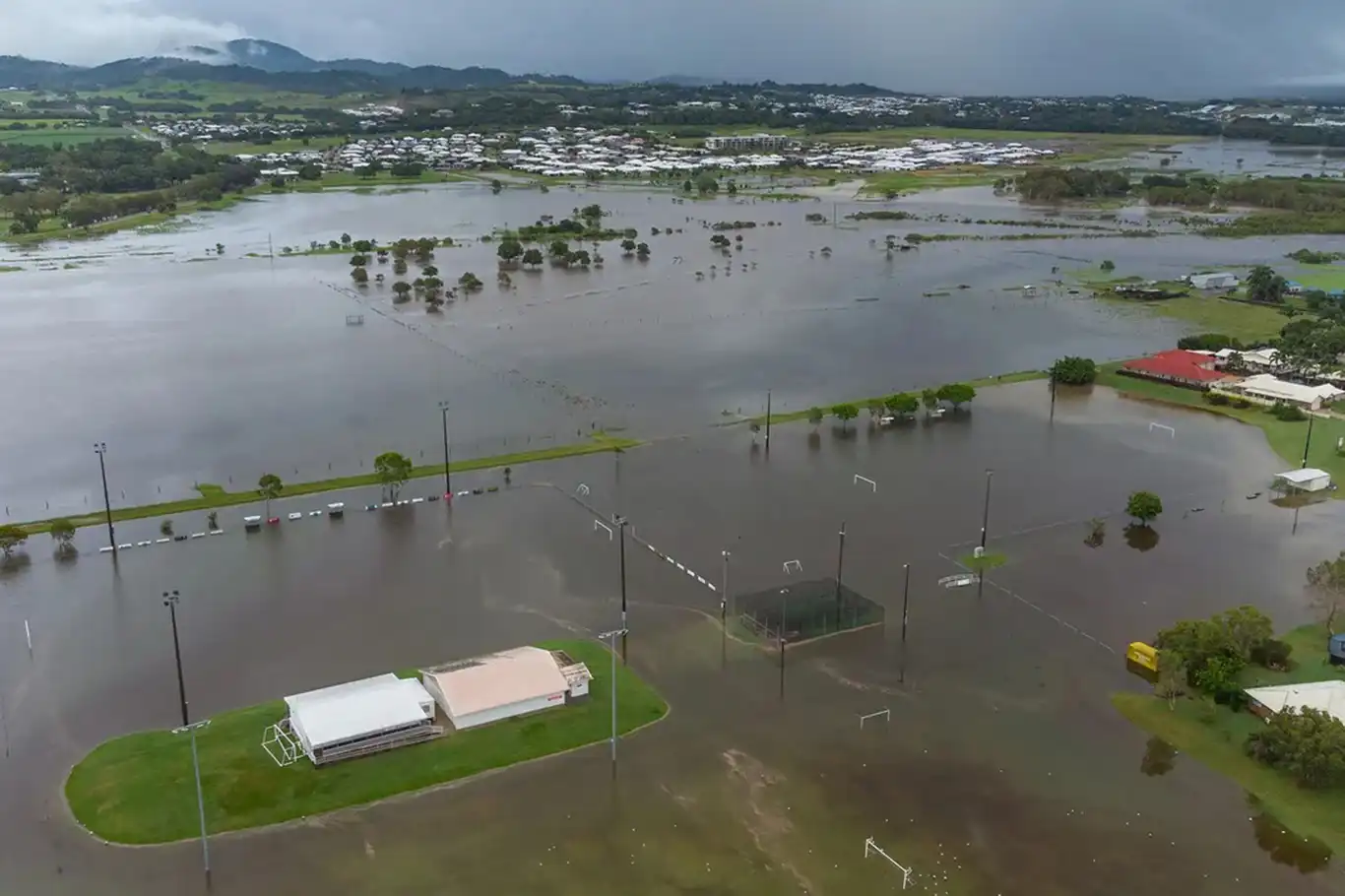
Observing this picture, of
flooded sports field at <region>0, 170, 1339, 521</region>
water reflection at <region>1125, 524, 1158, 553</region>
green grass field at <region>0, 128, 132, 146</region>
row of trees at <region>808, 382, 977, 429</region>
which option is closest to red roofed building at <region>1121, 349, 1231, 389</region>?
flooded sports field at <region>0, 170, 1339, 521</region>

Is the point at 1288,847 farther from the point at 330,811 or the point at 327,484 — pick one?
the point at 327,484

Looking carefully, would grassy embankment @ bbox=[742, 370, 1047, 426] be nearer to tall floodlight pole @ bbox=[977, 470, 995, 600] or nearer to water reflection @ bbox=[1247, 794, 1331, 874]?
tall floodlight pole @ bbox=[977, 470, 995, 600]

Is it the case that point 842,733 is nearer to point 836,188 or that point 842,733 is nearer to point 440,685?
point 440,685

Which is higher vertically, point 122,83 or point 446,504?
point 122,83

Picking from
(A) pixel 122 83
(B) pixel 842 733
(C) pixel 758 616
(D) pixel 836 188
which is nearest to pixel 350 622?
(C) pixel 758 616

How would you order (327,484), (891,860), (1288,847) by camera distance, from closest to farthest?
(891,860) → (1288,847) → (327,484)

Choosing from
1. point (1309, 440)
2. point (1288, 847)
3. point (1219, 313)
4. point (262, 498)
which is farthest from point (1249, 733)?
point (1219, 313)
